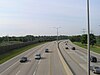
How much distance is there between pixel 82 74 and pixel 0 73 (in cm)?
1260

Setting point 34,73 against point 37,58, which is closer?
point 34,73

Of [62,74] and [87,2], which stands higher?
[87,2]

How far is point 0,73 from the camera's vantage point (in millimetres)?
40031

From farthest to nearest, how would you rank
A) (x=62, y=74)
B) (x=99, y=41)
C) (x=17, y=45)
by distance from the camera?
(x=99, y=41) → (x=17, y=45) → (x=62, y=74)

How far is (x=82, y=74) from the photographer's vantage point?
38.3 m

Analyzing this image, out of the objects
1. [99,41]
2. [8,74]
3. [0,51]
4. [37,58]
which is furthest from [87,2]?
[99,41]

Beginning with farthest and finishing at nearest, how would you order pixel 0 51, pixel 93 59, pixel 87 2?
pixel 0 51 < pixel 93 59 < pixel 87 2

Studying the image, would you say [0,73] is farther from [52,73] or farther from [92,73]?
[92,73]

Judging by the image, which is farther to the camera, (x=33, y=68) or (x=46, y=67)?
(x=46, y=67)

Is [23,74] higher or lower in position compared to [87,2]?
lower

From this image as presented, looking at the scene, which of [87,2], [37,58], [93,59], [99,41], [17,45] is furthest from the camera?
[99,41]

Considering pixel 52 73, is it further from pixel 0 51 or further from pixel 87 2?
pixel 0 51

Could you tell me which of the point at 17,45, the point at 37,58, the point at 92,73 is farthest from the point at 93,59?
the point at 17,45

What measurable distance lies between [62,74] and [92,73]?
4.96 meters
